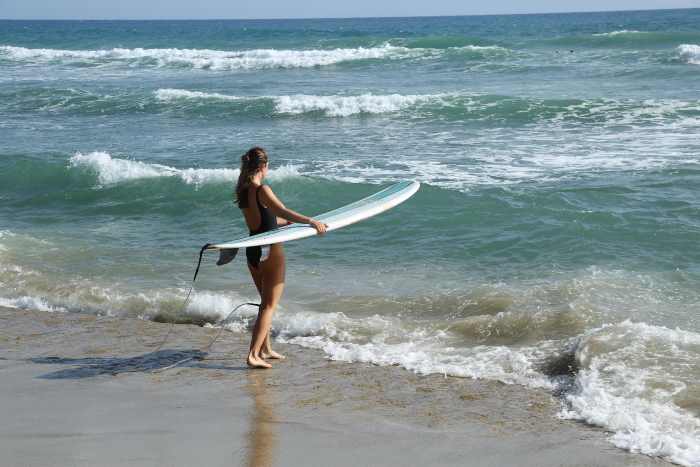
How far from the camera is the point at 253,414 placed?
498 cm

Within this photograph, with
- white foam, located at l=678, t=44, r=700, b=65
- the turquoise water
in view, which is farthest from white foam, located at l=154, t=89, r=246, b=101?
white foam, located at l=678, t=44, r=700, b=65

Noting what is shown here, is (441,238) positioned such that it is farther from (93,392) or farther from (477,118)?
(477,118)

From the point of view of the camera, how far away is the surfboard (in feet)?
18.4

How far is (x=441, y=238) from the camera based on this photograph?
948 centimetres

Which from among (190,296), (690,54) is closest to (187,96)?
(190,296)

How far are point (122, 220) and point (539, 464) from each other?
25.5 ft

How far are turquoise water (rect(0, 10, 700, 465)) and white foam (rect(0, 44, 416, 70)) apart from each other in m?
11.2

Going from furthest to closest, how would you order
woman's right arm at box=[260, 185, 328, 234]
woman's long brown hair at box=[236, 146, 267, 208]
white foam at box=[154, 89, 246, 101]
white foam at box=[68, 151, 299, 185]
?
white foam at box=[154, 89, 246, 101]
white foam at box=[68, 151, 299, 185]
woman's long brown hair at box=[236, 146, 267, 208]
woman's right arm at box=[260, 185, 328, 234]

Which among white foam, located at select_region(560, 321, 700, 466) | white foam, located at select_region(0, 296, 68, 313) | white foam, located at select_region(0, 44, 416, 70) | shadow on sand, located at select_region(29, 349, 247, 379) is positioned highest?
white foam, located at select_region(0, 44, 416, 70)

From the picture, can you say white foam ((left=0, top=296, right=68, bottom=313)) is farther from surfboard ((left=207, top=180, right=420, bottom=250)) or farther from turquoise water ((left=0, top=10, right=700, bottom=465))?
surfboard ((left=207, top=180, right=420, bottom=250))

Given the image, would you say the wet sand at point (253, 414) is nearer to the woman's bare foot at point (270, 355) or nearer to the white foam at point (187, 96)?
the woman's bare foot at point (270, 355)

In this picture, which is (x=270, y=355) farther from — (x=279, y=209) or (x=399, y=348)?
(x=279, y=209)

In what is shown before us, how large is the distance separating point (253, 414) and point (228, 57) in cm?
3509

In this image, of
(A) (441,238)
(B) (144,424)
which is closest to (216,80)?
(A) (441,238)
